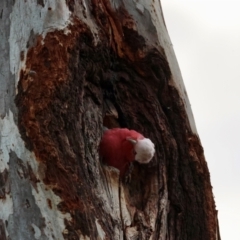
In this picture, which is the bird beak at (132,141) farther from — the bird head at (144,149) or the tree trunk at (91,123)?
the tree trunk at (91,123)

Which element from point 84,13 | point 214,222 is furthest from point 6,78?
point 214,222

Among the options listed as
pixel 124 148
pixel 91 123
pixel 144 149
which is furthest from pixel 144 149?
pixel 91 123

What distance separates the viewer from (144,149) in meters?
2.61

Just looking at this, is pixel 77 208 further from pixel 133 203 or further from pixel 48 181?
pixel 133 203

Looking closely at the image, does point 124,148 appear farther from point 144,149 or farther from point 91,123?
point 91,123

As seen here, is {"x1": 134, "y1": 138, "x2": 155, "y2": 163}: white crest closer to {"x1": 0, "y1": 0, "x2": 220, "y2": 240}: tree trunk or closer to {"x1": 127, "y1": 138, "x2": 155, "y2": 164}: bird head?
{"x1": 127, "y1": 138, "x2": 155, "y2": 164}: bird head

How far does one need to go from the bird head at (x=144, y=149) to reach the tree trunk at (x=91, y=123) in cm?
10

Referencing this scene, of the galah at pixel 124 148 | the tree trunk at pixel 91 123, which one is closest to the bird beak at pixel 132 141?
the galah at pixel 124 148

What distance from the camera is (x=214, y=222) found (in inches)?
110

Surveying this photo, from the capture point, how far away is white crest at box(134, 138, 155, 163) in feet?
8.54

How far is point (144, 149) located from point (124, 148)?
0.13 metres

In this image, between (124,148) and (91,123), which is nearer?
(91,123)

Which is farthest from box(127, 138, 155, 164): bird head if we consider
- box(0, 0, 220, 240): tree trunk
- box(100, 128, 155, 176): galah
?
box(0, 0, 220, 240): tree trunk

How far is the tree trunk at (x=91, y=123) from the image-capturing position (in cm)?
220
